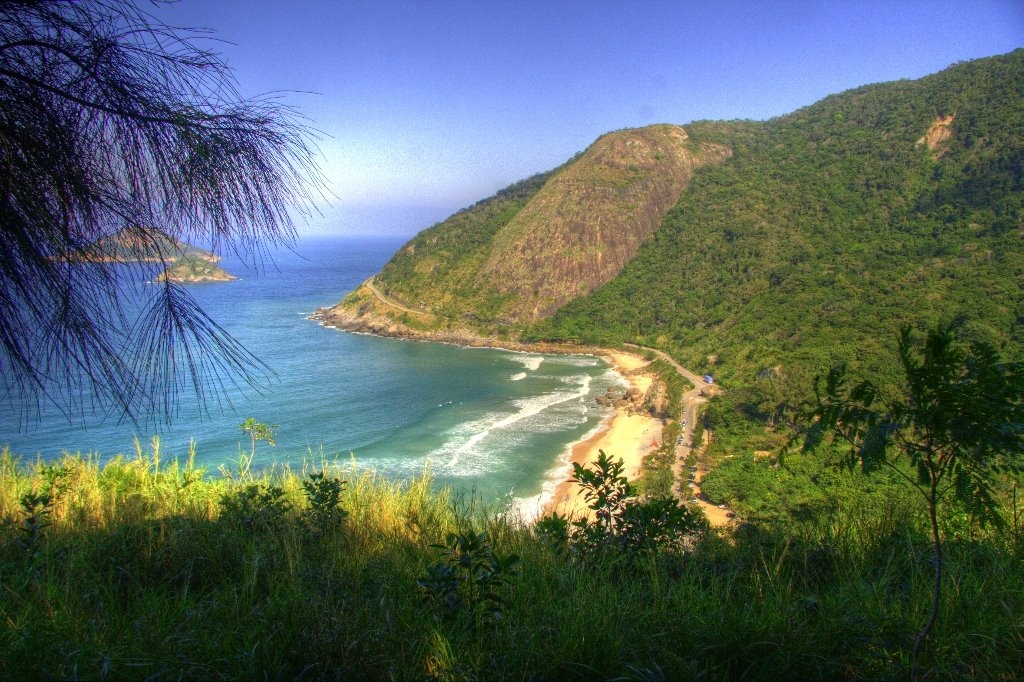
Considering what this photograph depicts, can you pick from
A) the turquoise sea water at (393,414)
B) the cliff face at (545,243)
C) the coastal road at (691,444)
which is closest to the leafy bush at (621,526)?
the coastal road at (691,444)

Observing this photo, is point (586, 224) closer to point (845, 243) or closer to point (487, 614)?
point (845, 243)

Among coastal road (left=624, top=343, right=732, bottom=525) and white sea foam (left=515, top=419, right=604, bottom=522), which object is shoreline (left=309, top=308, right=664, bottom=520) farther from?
coastal road (left=624, top=343, right=732, bottom=525)

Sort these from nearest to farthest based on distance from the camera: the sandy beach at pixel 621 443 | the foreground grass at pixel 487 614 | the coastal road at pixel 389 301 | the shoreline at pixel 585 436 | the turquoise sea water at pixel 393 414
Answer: the foreground grass at pixel 487 614, the shoreline at pixel 585 436, the sandy beach at pixel 621 443, the turquoise sea water at pixel 393 414, the coastal road at pixel 389 301

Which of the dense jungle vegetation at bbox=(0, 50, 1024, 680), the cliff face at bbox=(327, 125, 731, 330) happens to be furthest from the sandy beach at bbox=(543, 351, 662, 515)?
the cliff face at bbox=(327, 125, 731, 330)

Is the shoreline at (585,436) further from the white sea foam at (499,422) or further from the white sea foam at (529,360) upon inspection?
the white sea foam at (499,422)

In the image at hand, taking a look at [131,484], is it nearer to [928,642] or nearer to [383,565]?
[383,565]

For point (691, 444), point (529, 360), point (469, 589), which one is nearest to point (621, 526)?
point (469, 589)
